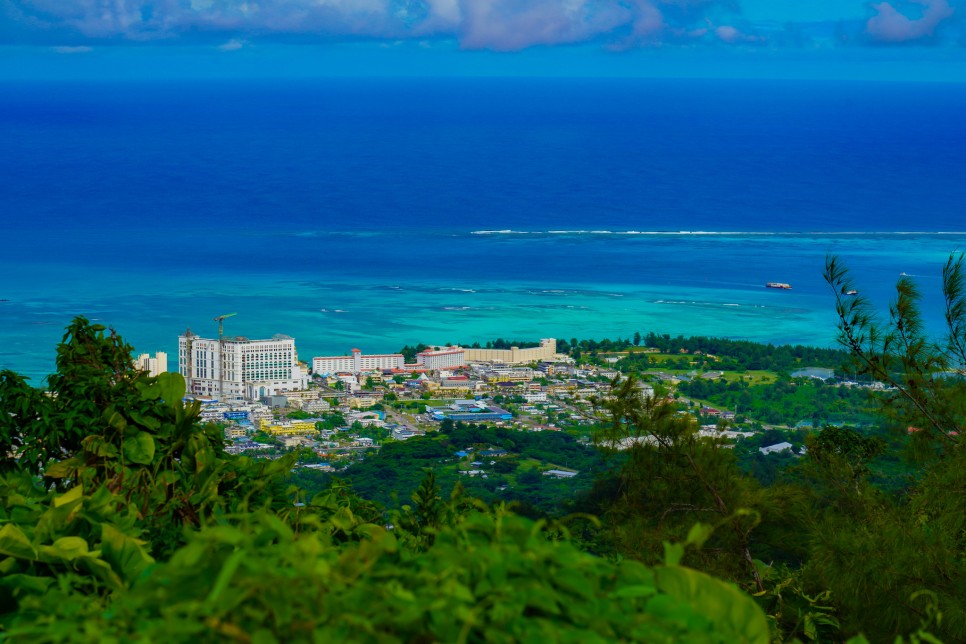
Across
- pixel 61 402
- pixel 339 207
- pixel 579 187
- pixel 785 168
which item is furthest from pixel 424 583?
pixel 785 168

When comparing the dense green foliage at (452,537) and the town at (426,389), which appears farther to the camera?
the town at (426,389)

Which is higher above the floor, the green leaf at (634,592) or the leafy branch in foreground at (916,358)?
the green leaf at (634,592)

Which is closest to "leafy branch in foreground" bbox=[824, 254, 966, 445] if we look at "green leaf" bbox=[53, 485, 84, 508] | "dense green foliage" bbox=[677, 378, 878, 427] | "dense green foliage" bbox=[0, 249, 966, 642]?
"dense green foliage" bbox=[0, 249, 966, 642]

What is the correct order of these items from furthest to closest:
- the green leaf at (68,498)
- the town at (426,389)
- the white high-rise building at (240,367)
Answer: the white high-rise building at (240,367)
the town at (426,389)
the green leaf at (68,498)

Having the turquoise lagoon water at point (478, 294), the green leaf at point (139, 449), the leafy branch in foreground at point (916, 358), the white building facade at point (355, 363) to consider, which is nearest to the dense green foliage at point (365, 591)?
the green leaf at point (139, 449)

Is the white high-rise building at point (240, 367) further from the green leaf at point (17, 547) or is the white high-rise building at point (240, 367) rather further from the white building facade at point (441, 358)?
the green leaf at point (17, 547)

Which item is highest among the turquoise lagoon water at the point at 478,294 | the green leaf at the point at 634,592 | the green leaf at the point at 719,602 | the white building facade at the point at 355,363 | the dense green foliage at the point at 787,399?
the green leaf at the point at 634,592

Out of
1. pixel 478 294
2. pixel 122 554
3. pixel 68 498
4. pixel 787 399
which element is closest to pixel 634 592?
pixel 122 554

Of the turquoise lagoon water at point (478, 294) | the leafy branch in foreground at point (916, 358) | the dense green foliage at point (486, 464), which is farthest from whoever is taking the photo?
the turquoise lagoon water at point (478, 294)

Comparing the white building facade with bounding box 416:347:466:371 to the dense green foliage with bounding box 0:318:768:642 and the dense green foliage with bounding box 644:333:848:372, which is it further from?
the dense green foliage with bounding box 0:318:768:642
